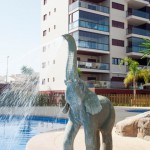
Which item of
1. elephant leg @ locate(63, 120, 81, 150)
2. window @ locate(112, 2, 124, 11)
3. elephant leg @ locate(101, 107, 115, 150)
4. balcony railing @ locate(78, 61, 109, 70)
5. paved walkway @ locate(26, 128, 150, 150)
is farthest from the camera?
window @ locate(112, 2, 124, 11)

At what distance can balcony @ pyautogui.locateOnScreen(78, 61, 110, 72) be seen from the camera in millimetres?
34219

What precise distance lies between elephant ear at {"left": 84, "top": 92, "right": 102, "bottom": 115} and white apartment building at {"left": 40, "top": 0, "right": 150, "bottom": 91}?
1066 inches

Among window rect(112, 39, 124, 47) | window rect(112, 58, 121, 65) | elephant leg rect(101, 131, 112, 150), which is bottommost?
elephant leg rect(101, 131, 112, 150)

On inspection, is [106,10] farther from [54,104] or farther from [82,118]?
[82,118]

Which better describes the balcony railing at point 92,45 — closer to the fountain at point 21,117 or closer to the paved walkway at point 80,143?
the fountain at point 21,117

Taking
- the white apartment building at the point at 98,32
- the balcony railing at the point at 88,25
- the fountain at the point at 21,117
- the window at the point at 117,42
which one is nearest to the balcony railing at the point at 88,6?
the white apartment building at the point at 98,32

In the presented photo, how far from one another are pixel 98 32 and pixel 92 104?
32.0 metres

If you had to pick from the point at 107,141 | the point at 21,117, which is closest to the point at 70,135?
the point at 107,141

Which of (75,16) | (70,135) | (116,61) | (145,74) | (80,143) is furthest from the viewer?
(116,61)

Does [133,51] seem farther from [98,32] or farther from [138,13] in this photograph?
[98,32]

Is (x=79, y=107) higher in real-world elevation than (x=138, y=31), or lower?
lower

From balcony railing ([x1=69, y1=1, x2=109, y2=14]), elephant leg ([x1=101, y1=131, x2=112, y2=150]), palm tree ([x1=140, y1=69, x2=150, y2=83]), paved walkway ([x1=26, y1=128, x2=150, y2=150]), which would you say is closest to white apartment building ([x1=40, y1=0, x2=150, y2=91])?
balcony railing ([x1=69, y1=1, x2=109, y2=14])

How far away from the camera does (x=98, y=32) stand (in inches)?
1435

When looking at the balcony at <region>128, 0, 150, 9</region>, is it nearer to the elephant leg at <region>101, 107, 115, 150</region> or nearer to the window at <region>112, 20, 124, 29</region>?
the window at <region>112, 20, 124, 29</region>
